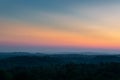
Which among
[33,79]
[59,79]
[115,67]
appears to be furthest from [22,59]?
[33,79]

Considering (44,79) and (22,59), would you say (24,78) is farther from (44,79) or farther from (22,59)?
(22,59)

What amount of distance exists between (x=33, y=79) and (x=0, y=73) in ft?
17.5

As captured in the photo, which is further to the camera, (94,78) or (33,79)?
(94,78)

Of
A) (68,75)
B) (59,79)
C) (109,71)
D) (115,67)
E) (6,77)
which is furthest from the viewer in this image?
(115,67)

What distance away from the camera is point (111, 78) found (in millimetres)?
50719

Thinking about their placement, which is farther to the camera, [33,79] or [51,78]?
[51,78]

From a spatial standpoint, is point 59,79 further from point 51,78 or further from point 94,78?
point 94,78

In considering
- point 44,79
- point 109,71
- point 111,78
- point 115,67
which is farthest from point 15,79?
point 115,67

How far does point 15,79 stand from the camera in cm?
4072

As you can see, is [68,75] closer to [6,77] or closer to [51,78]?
[51,78]

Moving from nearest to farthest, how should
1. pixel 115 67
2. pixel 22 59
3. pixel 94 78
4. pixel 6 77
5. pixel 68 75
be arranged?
1. pixel 6 77
2. pixel 94 78
3. pixel 68 75
4. pixel 115 67
5. pixel 22 59

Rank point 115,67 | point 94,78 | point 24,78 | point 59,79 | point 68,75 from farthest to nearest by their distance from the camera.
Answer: point 115,67, point 68,75, point 59,79, point 94,78, point 24,78

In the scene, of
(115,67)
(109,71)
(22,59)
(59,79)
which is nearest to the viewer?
(59,79)

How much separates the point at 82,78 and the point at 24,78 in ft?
36.3
